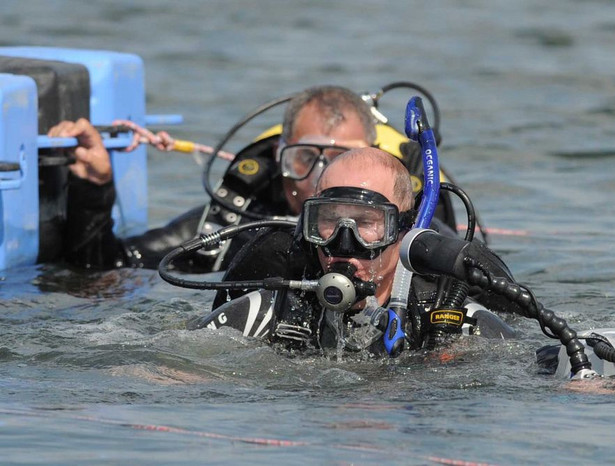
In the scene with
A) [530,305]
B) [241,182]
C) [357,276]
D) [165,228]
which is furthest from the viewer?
[165,228]

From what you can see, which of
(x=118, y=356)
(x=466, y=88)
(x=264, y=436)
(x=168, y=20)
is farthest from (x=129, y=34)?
(x=264, y=436)

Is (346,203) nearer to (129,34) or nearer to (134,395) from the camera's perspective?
(134,395)

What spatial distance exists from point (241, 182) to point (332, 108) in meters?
0.55

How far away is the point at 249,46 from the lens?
1338 cm

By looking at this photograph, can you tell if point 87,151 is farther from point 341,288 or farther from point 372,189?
point 341,288

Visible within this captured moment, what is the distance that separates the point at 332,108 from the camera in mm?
5305

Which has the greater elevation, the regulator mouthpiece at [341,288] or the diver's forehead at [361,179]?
the diver's forehead at [361,179]

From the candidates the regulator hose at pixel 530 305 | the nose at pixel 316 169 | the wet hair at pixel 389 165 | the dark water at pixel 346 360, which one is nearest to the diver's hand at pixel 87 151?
the dark water at pixel 346 360

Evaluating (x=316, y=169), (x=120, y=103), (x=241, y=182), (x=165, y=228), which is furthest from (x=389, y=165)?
(x=120, y=103)

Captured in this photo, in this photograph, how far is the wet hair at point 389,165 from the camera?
147 inches

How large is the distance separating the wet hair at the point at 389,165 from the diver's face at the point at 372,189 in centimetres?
1

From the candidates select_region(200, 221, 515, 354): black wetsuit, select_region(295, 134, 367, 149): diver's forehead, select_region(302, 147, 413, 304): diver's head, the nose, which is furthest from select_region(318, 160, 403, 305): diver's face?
select_region(295, 134, 367, 149): diver's forehead

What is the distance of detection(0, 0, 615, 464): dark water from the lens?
309 centimetres

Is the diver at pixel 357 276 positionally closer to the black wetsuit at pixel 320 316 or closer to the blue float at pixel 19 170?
the black wetsuit at pixel 320 316
